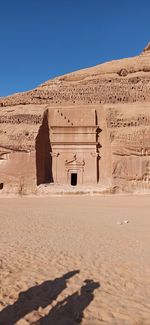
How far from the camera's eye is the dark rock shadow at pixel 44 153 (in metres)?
27.1

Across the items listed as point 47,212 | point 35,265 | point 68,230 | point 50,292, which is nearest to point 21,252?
point 35,265

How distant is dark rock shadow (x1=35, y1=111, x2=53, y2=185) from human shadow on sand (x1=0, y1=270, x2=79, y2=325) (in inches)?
846

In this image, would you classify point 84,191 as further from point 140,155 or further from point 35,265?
point 35,265

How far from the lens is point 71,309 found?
449cm

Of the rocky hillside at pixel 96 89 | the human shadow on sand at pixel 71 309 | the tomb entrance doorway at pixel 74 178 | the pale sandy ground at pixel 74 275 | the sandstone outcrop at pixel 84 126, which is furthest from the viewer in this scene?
the rocky hillside at pixel 96 89

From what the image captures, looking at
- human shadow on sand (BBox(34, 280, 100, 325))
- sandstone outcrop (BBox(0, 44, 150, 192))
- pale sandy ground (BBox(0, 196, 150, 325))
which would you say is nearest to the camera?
human shadow on sand (BBox(34, 280, 100, 325))

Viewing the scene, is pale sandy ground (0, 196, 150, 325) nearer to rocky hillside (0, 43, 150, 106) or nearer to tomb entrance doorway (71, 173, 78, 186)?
tomb entrance doorway (71, 173, 78, 186)

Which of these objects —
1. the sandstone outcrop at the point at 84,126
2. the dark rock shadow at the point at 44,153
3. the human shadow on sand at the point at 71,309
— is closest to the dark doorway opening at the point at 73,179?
the sandstone outcrop at the point at 84,126

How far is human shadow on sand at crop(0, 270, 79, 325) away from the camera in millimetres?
4200

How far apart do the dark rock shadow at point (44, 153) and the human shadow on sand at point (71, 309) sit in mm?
21939

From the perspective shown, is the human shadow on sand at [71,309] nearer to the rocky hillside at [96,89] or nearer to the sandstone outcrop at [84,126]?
the sandstone outcrop at [84,126]

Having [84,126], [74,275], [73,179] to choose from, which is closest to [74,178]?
[73,179]

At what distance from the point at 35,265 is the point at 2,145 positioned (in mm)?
21438

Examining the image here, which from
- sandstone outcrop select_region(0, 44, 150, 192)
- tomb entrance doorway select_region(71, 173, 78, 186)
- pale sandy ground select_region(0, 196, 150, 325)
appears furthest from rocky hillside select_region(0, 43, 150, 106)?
pale sandy ground select_region(0, 196, 150, 325)
